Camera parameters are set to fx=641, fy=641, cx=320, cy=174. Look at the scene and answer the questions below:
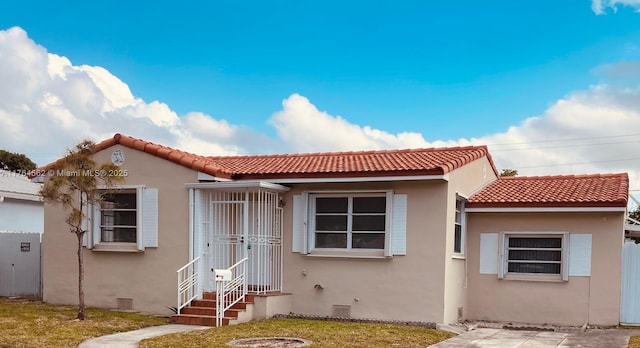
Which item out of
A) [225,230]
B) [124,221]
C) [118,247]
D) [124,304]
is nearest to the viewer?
[225,230]

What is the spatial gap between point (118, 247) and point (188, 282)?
2.13 m

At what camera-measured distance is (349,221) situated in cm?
1385

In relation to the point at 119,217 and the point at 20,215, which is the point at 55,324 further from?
the point at 20,215

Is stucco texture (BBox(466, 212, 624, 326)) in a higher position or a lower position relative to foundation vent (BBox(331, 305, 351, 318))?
higher

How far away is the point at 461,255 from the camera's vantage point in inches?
569

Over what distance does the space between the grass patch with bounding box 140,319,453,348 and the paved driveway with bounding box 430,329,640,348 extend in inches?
18.5

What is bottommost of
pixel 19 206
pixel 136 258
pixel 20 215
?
pixel 136 258

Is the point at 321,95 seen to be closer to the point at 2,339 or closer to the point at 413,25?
the point at 413,25

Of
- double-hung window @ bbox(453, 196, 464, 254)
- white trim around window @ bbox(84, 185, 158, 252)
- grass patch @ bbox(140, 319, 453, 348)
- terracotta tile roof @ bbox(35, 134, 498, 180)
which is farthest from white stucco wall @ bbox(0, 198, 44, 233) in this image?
double-hung window @ bbox(453, 196, 464, 254)

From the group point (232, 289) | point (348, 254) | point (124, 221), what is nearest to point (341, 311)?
point (348, 254)

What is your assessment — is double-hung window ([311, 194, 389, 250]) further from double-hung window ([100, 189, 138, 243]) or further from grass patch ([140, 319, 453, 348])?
double-hung window ([100, 189, 138, 243])

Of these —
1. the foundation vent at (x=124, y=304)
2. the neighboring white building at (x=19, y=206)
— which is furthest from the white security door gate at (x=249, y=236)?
the neighboring white building at (x=19, y=206)

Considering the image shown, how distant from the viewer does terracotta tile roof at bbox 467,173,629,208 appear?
13531 millimetres

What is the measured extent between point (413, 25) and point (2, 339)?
11430mm
